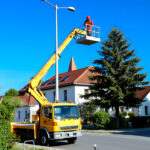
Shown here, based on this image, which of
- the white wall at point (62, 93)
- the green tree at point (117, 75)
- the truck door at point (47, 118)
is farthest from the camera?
the white wall at point (62, 93)

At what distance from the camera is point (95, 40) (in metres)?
16.1

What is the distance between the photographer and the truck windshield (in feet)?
43.3

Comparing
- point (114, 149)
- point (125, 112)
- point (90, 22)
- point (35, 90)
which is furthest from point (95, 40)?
point (125, 112)

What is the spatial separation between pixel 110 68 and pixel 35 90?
469 inches

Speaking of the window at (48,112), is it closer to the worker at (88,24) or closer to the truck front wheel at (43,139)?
the truck front wheel at (43,139)

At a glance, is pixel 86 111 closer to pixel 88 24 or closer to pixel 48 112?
pixel 88 24

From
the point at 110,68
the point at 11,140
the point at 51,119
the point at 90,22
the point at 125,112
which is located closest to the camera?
the point at 11,140

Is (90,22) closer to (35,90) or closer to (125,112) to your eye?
(35,90)

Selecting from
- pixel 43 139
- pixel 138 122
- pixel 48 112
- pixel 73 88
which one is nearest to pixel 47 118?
pixel 48 112

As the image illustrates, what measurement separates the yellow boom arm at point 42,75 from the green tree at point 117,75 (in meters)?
8.95

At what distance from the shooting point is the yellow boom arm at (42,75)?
16.0 meters

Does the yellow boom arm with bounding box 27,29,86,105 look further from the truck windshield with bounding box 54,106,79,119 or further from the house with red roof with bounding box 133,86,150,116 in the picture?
the house with red roof with bounding box 133,86,150,116

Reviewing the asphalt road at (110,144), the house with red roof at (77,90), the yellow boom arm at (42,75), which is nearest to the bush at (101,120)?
the house with red roof at (77,90)

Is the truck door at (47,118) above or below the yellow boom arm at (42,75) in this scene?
below
